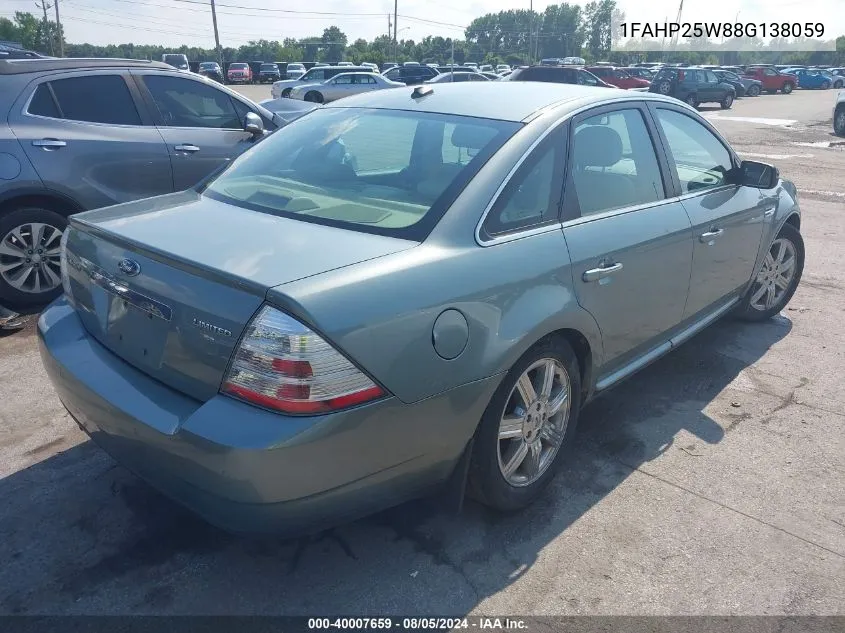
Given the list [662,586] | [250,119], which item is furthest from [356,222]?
[250,119]

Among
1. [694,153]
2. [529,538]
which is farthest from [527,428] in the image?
[694,153]

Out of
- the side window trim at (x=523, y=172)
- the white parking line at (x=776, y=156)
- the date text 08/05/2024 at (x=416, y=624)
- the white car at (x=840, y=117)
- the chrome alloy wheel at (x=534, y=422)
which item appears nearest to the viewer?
the date text 08/05/2024 at (x=416, y=624)

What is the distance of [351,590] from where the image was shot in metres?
2.56

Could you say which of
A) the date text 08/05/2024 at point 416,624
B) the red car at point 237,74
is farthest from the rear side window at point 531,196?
the red car at point 237,74

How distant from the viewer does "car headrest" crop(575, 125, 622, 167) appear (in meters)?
3.21

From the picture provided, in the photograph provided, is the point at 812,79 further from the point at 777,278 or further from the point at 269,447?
the point at 269,447

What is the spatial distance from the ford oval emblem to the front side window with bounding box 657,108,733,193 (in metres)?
2.69

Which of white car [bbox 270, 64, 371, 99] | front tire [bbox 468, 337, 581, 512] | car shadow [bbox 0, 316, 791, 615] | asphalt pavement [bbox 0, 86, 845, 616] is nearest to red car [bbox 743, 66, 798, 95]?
white car [bbox 270, 64, 371, 99]

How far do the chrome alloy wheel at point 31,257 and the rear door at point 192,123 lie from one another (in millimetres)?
1086

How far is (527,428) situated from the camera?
9.64 feet

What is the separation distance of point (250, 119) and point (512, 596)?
12.6 feet

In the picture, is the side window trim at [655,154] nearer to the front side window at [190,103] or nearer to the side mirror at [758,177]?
the side mirror at [758,177]

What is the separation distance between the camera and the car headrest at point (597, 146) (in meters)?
3.21

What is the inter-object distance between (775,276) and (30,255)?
206 inches
